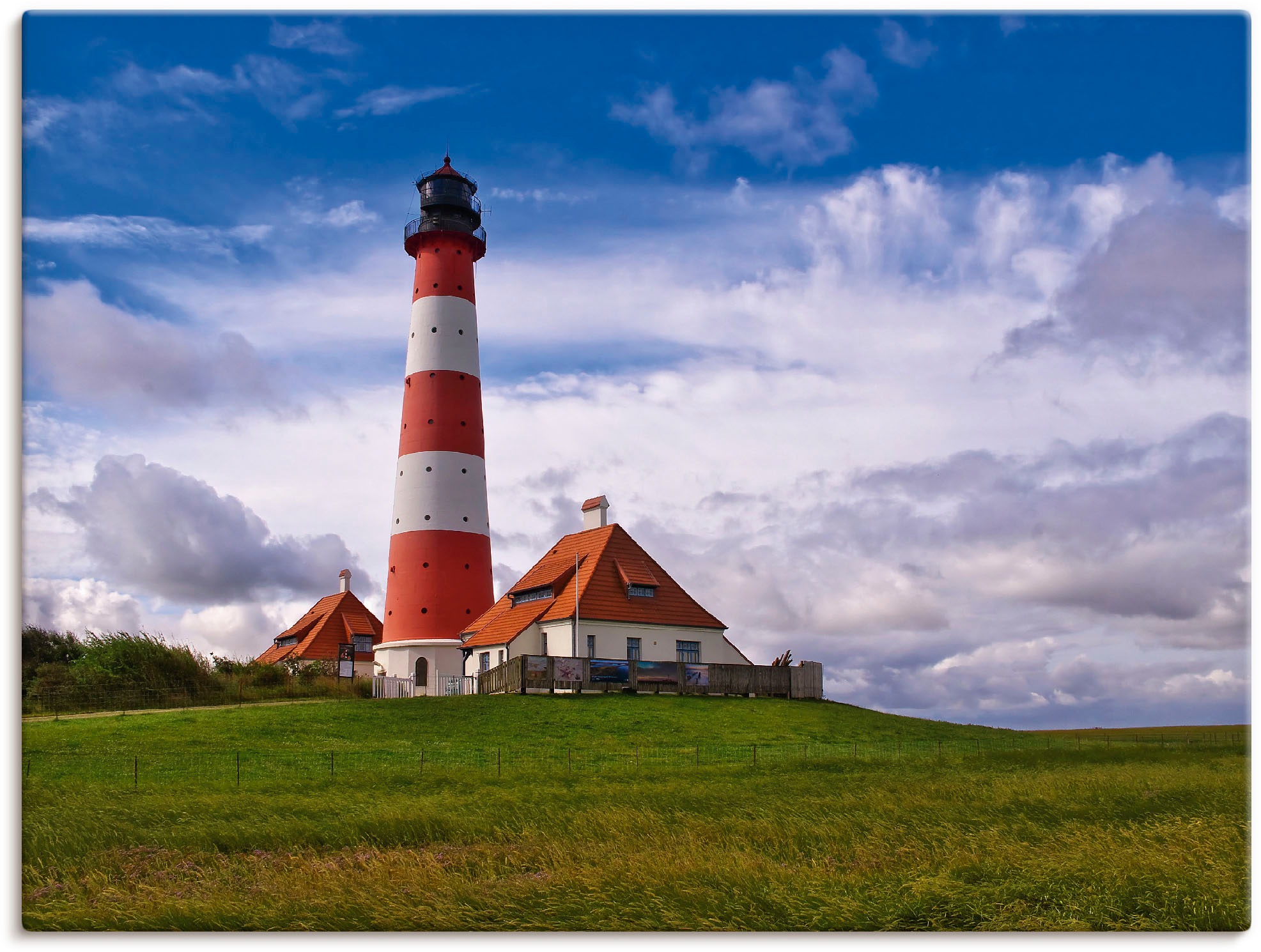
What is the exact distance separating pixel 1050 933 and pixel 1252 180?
787 centimetres

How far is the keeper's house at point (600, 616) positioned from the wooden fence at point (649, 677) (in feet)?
5.41

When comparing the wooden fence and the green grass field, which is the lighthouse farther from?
the green grass field

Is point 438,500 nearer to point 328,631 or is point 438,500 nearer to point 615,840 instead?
point 328,631

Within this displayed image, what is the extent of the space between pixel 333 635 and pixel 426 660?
1540 centimetres

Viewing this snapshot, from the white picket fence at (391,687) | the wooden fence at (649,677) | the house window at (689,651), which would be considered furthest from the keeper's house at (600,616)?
the white picket fence at (391,687)

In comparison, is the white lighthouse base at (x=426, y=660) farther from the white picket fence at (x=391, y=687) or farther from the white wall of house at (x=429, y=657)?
the white picket fence at (x=391, y=687)

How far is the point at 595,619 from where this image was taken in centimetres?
4641

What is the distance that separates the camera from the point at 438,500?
160 ft

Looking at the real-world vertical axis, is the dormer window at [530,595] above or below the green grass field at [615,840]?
above

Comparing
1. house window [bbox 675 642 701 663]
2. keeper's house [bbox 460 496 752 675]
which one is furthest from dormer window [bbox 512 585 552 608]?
house window [bbox 675 642 701 663]

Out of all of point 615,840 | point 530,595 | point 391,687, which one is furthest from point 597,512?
point 615,840

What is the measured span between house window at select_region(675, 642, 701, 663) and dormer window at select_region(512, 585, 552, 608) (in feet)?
21.2

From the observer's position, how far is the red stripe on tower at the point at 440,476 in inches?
1922

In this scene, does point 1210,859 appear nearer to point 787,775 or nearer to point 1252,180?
point 1252,180
